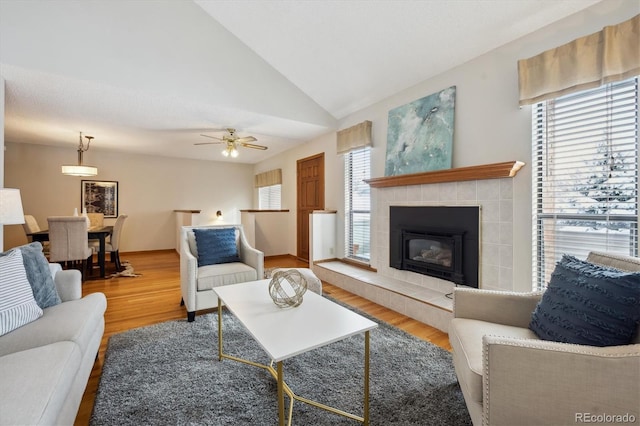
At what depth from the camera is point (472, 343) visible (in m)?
1.35

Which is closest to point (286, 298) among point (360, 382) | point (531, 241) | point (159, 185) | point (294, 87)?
point (360, 382)

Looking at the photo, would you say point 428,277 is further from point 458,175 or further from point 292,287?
point 292,287

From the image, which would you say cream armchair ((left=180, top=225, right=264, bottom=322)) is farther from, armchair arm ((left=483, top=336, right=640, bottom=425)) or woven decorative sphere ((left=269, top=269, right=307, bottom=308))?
armchair arm ((left=483, top=336, right=640, bottom=425))

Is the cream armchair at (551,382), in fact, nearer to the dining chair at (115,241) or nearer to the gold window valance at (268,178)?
the dining chair at (115,241)

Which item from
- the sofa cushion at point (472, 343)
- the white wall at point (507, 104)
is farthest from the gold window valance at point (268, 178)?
the sofa cushion at point (472, 343)

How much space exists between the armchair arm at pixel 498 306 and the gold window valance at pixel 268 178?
5.20m

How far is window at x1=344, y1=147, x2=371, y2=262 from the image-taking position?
406 centimetres

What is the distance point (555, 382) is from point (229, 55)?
4151 mm

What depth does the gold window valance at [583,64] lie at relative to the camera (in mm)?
→ 1763

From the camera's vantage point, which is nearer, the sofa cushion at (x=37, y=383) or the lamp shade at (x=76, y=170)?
the sofa cushion at (x=37, y=383)

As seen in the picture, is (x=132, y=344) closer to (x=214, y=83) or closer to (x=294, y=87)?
(x=214, y=83)

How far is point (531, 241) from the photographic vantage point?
7.49 ft

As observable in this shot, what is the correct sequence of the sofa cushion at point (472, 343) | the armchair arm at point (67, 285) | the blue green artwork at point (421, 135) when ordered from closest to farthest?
the sofa cushion at point (472, 343), the armchair arm at point (67, 285), the blue green artwork at point (421, 135)

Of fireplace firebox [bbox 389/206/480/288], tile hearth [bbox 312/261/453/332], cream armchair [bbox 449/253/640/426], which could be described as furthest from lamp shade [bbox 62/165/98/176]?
cream armchair [bbox 449/253/640/426]
